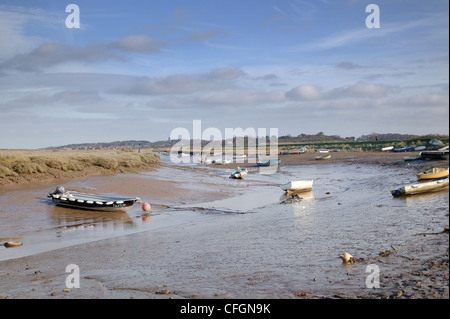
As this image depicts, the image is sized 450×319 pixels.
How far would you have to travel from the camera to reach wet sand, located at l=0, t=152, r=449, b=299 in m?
9.02

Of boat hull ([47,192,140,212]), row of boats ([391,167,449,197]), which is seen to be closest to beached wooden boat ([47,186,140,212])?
boat hull ([47,192,140,212])

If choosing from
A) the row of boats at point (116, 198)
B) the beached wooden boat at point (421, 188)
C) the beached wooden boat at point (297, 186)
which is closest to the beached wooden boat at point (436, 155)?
the row of boats at point (116, 198)

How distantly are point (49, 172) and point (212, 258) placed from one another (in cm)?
2165

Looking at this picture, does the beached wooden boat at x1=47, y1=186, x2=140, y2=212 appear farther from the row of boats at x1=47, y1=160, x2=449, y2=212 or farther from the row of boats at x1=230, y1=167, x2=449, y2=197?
the row of boats at x1=230, y1=167, x2=449, y2=197

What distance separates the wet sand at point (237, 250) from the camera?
9.02 metres

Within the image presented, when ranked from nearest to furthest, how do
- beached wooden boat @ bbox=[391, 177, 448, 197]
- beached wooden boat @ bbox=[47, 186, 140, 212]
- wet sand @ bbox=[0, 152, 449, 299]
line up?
wet sand @ bbox=[0, 152, 449, 299], beached wooden boat @ bbox=[47, 186, 140, 212], beached wooden boat @ bbox=[391, 177, 448, 197]

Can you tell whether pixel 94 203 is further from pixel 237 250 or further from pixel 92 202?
pixel 237 250

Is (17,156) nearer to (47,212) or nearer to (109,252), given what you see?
(47,212)

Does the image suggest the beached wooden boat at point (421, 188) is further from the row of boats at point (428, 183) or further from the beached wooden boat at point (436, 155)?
the beached wooden boat at point (436, 155)

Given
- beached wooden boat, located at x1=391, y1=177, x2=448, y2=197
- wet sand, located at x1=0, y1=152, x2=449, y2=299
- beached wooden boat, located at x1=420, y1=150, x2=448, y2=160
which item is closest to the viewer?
wet sand, located at x1=0, y1=152, x2=449, y2=299

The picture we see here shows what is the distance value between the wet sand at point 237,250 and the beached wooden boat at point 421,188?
31.9 inches

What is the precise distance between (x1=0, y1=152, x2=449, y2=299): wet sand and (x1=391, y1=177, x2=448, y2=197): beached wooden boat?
0.81 meters

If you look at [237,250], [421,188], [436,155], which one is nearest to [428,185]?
[421,188]
